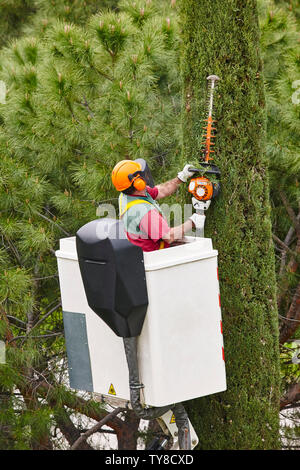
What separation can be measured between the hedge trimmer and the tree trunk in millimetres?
70

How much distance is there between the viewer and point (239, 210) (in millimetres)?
4141

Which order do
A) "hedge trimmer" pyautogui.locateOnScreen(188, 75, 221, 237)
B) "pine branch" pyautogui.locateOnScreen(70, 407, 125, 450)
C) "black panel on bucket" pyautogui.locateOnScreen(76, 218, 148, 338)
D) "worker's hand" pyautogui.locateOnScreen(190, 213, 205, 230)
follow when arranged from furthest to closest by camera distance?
"pine branch" pyautogui.locateOnScreen(70, 407, 125, 450)
"hedge trimmer" pyautogui.locateOnScreen(188, 75, 221, 237)
"worker's hand" pyautogui.locateOnScreen(190, 213, 205, 230)
"black panel on bucket" pyautogui.locateOnScreen(76, 218, 148, 338)

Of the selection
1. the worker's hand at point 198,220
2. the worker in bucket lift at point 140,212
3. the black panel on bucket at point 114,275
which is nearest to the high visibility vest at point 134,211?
the worker in bucket lift at point 140,212

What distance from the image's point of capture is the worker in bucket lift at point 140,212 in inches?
140

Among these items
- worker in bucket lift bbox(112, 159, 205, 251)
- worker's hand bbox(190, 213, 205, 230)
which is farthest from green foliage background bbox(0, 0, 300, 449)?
worker in bucket lift bbox(112, 159, 205, 251)

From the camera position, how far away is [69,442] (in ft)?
20.0

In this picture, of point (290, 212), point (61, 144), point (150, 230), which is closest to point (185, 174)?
point (150, 230)

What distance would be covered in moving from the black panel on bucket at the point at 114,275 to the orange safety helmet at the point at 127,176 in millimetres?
260

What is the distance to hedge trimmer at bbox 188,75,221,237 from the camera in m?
3.87

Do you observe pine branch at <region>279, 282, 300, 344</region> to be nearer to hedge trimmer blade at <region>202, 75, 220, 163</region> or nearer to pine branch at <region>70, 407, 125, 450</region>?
pine branch at <region>70, 407, 125, 450</region>

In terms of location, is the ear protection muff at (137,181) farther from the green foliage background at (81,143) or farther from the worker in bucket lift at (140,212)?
the green foliage background at (81,143)

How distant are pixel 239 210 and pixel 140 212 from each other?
842 millimetres

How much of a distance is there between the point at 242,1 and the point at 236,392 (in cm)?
251

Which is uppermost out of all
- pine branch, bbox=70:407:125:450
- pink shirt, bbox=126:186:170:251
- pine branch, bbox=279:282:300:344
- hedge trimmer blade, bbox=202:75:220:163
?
hedge trimmer blade, bbox=202:75:220:163
